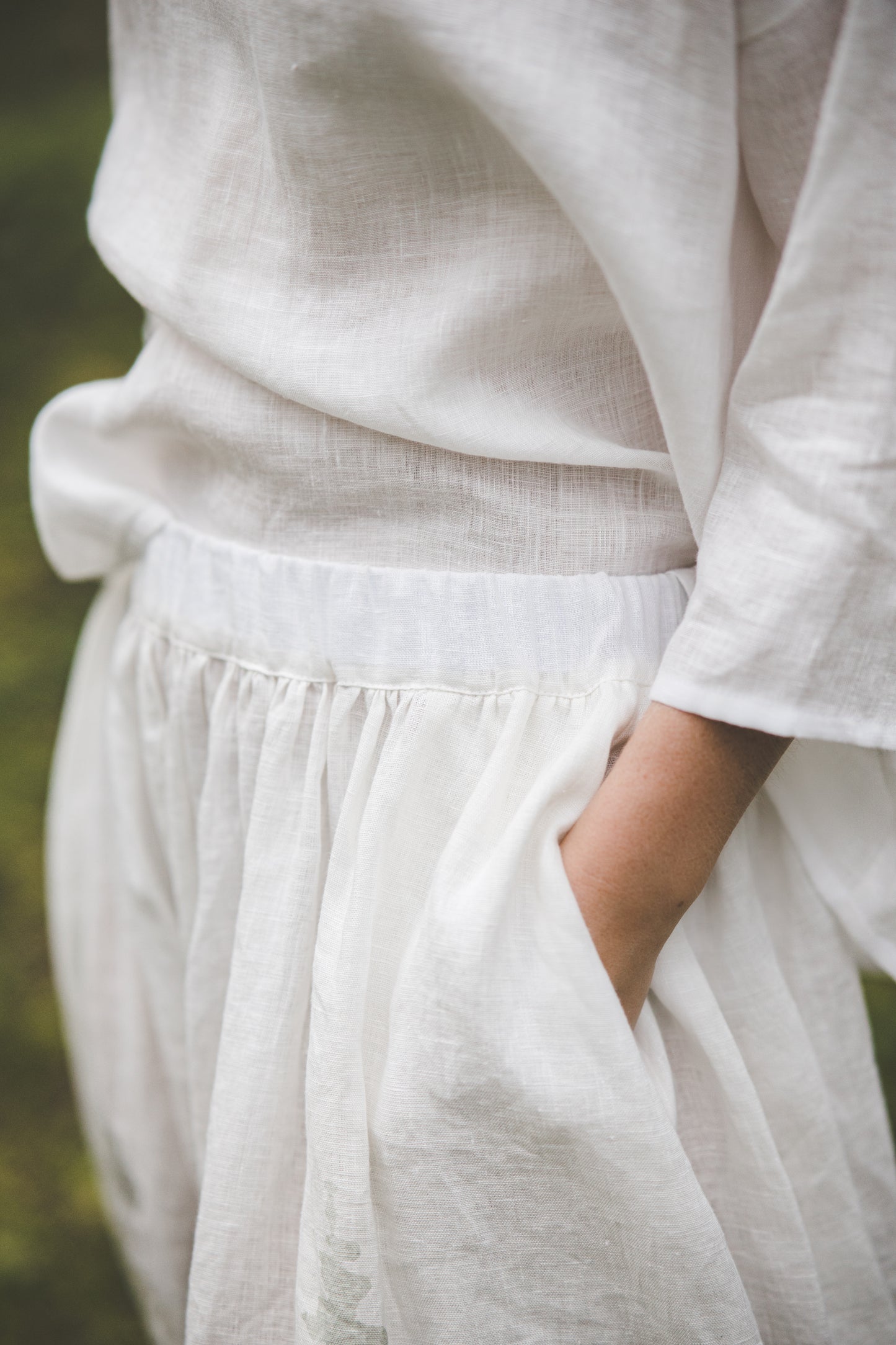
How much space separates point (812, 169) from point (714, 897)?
479mm

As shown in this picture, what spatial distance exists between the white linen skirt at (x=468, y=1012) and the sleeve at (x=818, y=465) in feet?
0.33

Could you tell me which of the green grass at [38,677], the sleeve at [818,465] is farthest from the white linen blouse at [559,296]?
the green grass at [38,677]

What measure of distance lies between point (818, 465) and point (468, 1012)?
1.28 ft

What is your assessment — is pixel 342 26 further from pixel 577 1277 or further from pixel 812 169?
pixel 577 1277

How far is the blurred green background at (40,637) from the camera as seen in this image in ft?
5.74

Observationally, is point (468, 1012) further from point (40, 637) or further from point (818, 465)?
point (40, 637)

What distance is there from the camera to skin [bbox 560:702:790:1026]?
2.16 ft

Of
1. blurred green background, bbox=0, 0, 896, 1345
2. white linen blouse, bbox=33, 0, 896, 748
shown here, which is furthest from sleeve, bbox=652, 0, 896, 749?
blurred green background, bbox=0, 0, 896, 1345

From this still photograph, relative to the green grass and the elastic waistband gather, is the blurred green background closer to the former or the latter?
the green grass

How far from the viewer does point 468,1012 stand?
635mm

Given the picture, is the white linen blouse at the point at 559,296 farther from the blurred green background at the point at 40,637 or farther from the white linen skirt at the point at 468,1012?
the blurred green background at the point at 40,637

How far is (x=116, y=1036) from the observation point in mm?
1078

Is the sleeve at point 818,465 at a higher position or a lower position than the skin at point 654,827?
higher

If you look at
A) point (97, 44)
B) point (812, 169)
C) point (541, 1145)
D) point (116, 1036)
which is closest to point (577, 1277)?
point (541, 1145)
